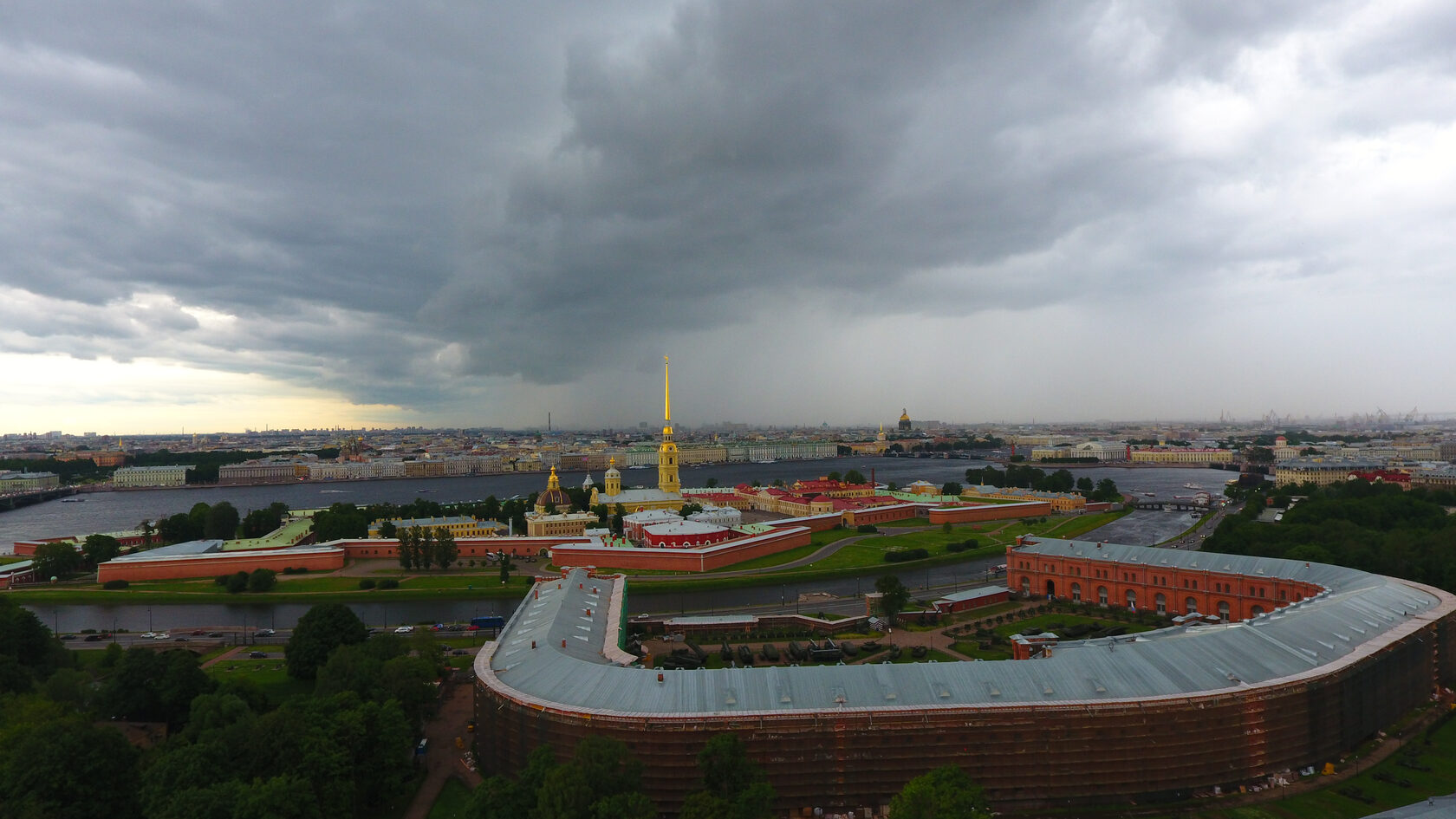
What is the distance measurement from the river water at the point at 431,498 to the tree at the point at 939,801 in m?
17.0

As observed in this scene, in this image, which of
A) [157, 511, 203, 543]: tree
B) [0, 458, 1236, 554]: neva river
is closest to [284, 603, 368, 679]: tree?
[157, 511, 203, 543]: tree

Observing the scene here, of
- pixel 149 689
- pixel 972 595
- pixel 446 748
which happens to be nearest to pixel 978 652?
pixel 972 595

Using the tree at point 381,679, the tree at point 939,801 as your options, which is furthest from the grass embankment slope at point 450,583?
the tree at point 939,801

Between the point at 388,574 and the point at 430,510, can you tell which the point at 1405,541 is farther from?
the point at 430,510

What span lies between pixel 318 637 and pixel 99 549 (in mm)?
22937

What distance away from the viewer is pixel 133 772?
36.5 ft

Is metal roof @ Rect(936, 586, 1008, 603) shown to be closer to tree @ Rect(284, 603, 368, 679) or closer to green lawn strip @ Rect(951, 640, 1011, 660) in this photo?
green lawn strip @ Rect(951, 640, 1011, 660)

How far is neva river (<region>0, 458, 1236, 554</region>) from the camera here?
2159 inches

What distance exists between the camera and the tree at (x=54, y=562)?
32.0 meters

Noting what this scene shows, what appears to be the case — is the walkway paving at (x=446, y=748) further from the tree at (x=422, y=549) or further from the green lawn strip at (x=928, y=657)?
the tree at (x=422, y=549)

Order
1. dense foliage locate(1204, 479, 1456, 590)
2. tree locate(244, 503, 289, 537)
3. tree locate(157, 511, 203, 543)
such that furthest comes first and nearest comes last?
tree locate(244, 503, 289, 537) → tree locate(157, 511, 203, 543) → dense foliage locate(1204, 479, 1456, 590)

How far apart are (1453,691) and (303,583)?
117 feet

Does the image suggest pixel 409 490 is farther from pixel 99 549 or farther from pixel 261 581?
pixel 261 581

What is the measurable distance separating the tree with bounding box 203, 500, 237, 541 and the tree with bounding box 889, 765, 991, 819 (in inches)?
1645
